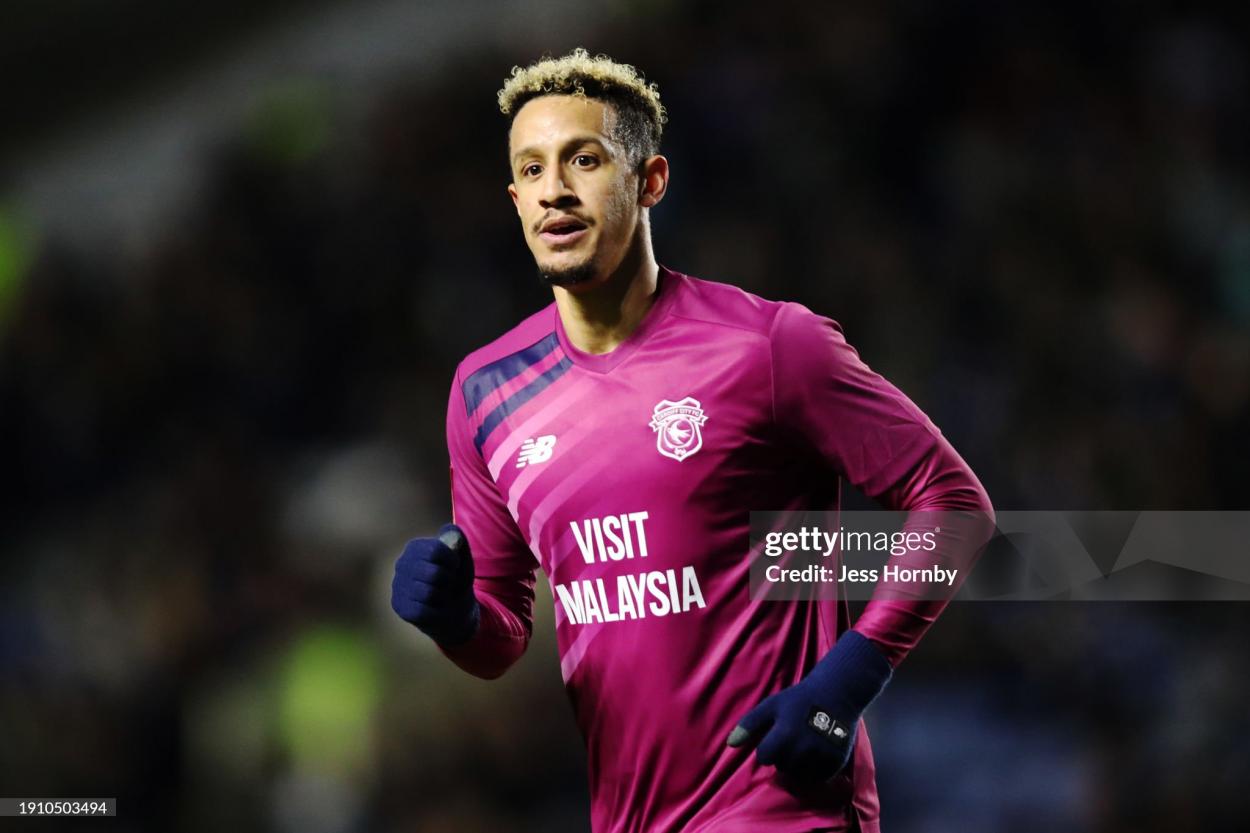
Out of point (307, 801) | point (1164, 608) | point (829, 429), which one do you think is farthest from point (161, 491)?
point (829, 429)

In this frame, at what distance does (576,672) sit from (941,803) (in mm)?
2689

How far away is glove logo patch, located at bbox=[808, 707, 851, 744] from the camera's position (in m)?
3.04

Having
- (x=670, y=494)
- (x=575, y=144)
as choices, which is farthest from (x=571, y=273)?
(x=670, y=494)

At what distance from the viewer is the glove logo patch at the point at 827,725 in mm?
3037

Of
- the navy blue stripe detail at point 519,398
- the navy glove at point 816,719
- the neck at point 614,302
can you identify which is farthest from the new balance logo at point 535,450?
the navy glove at point 816,719

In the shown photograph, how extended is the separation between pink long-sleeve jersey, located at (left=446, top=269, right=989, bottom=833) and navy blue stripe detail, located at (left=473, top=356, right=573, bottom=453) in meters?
0.06

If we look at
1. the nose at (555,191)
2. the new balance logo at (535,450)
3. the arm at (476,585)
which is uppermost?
the nose at (555,191)

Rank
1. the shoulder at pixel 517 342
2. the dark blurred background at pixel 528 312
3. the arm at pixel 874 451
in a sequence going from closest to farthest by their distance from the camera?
the arm at pixel 874 451 < the shoulder at pixel 517 342 < the dark blurred background at pixel 528 312

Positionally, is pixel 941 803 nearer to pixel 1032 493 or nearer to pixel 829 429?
pixel 1032 493

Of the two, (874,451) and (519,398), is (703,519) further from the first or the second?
(519,398)

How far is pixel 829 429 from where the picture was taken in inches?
129

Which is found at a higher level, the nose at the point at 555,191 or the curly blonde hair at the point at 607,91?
the curly blonde hair at the point at 607,91

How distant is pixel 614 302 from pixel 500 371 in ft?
1.21

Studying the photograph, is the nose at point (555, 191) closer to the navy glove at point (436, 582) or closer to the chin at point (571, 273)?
the chin at point (571, 273)
